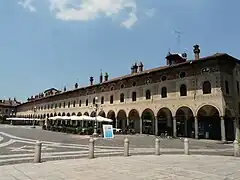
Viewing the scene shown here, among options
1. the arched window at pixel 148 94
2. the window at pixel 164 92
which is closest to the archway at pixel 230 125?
the window at pixel 164 92

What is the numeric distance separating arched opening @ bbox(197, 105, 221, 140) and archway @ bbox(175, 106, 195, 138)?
47.3 inches

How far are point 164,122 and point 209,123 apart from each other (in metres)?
6.86

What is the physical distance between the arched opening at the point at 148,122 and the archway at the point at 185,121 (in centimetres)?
474

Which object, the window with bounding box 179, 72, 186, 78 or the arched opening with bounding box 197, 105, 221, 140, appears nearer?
the arched opening with bounding box 197, 105, 221, 140

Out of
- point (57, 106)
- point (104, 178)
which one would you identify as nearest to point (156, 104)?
point (104, 178)

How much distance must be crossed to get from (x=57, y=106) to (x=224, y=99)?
40.9 meters

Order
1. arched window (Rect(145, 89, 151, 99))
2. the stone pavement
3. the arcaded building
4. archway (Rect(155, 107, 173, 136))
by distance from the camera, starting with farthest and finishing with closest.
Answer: arched window (Rect(145, 89, 151, 99)), archway (Rect(155, 107, 173, 136)), the arcaded building, the stone pavement

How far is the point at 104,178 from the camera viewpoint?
24.0 feet

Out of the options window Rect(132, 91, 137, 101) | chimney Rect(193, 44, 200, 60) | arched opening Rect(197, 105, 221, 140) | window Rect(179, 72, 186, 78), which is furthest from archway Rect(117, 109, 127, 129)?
chimney Rect(193, 44, 200, 60)

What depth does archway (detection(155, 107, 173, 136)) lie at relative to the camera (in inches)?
1312

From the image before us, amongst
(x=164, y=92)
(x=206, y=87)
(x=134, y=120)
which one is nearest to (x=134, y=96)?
(x=134, y=120)

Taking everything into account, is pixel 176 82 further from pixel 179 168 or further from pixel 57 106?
pixel 57 106

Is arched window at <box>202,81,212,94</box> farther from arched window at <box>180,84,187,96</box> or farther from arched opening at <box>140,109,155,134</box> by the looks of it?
arched opening at <box>140,109,155,134</box>

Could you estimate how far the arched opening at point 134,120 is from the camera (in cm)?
3831
